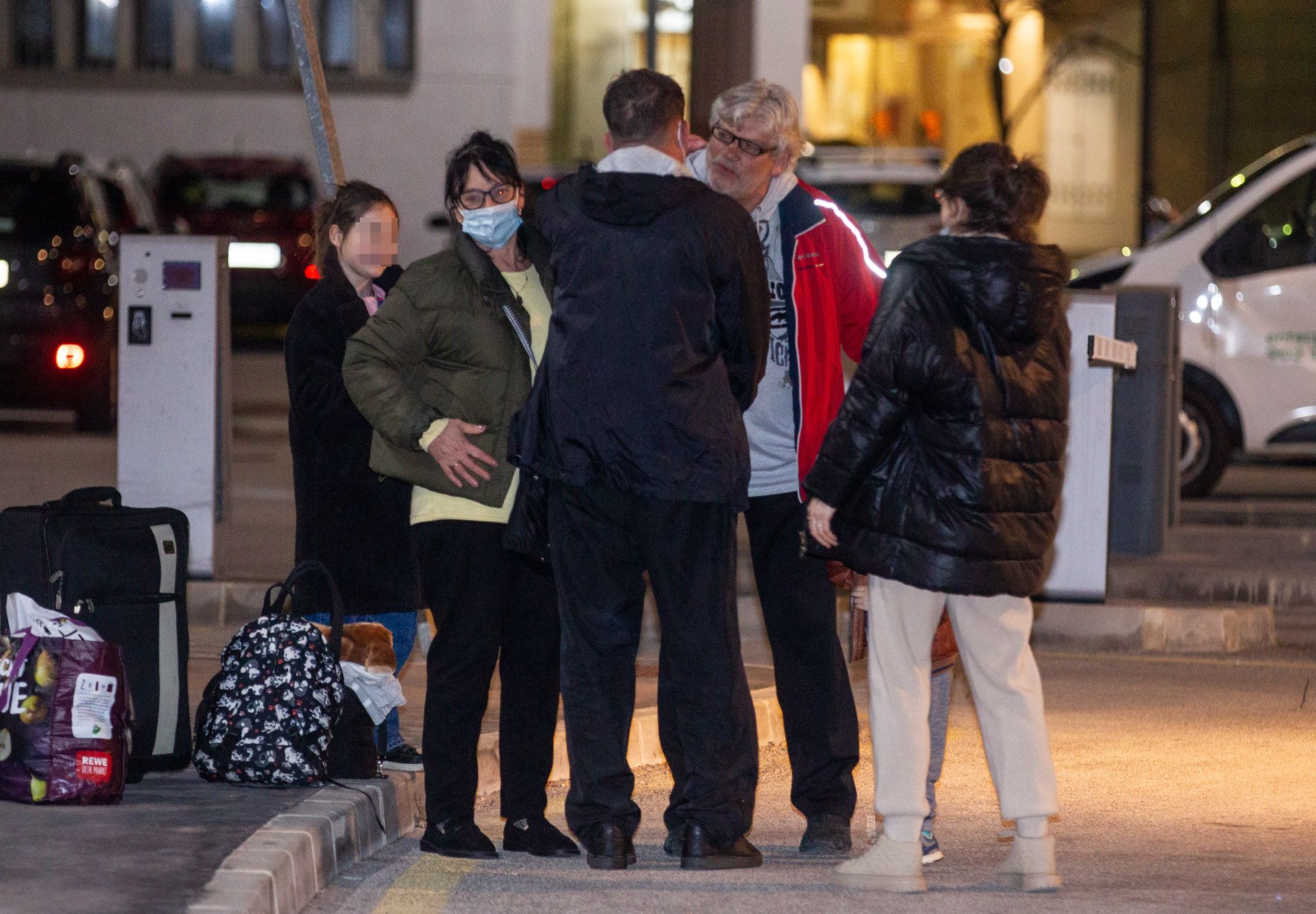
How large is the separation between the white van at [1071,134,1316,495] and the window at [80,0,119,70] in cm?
2157

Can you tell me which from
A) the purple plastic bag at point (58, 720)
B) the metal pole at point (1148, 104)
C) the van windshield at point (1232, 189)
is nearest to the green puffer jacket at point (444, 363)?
the purple plastic bag at point (58, 720)

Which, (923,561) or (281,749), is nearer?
(923,561)

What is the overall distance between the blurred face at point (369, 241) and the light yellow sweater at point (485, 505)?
69 cm

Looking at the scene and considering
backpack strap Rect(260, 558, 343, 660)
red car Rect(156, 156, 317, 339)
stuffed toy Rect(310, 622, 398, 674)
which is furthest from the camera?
red car Rect(156, 156, 317, 339)

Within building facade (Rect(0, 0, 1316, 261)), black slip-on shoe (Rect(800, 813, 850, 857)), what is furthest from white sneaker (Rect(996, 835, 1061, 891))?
building facade (Rect(0, 0, 1316, 261))

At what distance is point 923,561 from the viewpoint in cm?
509

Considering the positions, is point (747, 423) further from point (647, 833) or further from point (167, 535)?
point (167, 535)

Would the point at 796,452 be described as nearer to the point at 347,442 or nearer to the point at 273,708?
the point at 347,442

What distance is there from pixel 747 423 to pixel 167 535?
160 cm

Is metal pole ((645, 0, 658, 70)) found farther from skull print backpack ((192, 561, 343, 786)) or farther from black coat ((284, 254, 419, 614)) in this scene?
skull print backpack ((192, 561, 343, 786))

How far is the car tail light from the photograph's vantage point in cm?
1423

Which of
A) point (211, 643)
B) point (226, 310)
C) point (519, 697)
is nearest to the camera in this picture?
point (519, 697)

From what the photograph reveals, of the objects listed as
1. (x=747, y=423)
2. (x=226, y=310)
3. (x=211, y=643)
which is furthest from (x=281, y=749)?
(x=226, y=310)

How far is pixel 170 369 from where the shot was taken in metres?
8.94
